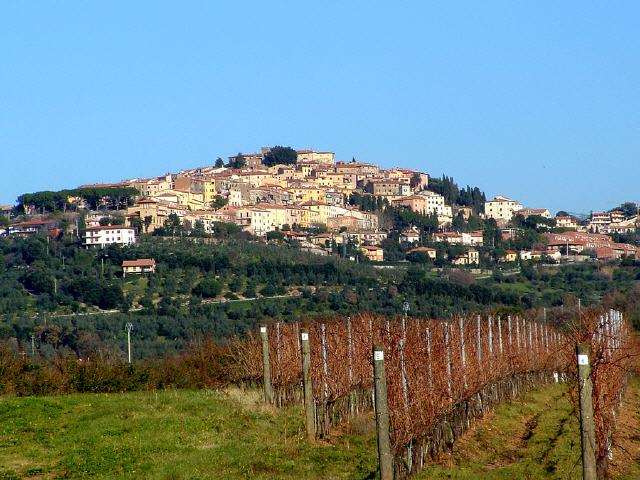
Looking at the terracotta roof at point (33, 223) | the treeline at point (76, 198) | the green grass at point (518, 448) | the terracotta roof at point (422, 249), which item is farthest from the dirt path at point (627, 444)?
the treeline at point (76, 198)

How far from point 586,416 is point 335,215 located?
115854mm

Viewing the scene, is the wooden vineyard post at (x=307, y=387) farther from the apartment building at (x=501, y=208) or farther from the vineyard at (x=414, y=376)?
the apartment building at (x=501, y=208)

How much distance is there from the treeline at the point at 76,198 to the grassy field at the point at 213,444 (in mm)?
93376

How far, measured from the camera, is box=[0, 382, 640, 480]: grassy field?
10492 mm

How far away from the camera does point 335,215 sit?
123938 mm

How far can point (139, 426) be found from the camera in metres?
12.6

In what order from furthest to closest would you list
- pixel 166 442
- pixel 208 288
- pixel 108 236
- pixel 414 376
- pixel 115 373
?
pixel 108 236 → pixel 208 288 → pixel 115 373 → pixel 414 376 → pixel 166 442

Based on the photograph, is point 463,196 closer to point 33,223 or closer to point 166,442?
point 33,223

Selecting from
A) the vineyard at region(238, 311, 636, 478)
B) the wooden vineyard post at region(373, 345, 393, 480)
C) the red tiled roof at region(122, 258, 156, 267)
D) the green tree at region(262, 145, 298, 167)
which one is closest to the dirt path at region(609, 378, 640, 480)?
the vineyard at region(238, 311, 636, 478)

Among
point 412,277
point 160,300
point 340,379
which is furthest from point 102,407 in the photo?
point 412,277

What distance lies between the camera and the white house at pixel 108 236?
8388 cm

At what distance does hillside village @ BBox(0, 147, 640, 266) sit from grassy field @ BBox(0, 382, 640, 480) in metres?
69.0

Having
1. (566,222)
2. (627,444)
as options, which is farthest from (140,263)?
(566,222)

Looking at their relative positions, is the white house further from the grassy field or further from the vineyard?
the grassy field
